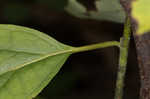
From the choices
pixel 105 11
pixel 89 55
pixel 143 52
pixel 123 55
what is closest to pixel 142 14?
pixel 143 52

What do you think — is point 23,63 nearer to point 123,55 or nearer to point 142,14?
point 123,55

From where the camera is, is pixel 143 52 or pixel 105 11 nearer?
pixel 143 52

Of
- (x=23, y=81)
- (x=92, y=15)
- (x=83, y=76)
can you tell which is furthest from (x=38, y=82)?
(x=83, y=76)

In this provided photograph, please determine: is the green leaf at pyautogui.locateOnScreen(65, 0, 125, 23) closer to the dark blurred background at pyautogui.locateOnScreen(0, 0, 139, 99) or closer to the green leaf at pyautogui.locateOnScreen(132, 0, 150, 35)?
the green leaf at pyautogui.locateOnScreen(132, 0, 150, 35)

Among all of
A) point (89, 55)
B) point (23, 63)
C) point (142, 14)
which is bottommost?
point (89, 55)

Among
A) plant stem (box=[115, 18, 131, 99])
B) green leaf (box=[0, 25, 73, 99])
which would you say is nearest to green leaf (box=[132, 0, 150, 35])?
plant stem (box=[115, 18, 131, 99])
